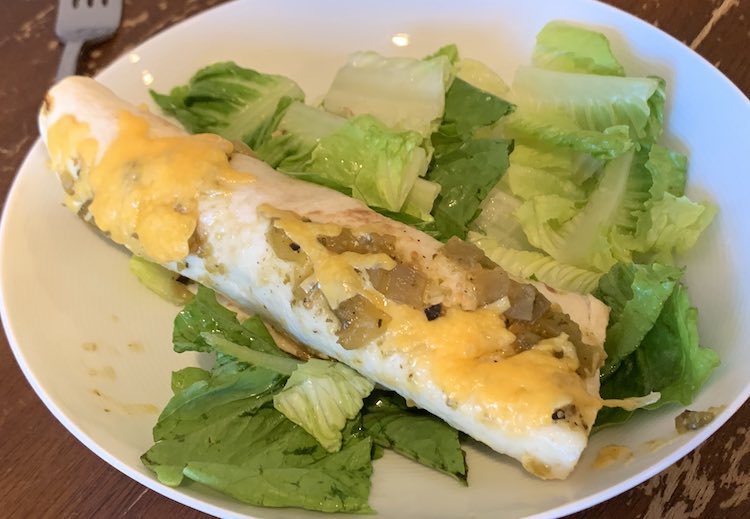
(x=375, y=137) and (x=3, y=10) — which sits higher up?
(x=375, y=137)

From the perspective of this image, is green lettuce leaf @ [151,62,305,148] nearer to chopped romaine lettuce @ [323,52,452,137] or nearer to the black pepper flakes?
chopped romaine lettuce @ [323,52,452,137]

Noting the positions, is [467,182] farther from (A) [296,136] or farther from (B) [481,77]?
(A) [296,136]

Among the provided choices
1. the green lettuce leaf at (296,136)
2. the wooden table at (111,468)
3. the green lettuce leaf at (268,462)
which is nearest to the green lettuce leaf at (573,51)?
the wooden table at (111,468)

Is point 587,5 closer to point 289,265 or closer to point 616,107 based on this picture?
point 616,107

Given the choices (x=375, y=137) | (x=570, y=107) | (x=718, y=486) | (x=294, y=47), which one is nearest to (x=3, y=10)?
(x=294, y=47)

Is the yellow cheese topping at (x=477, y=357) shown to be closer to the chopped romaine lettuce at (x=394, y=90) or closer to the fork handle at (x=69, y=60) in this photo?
the chopped romaine lettuce at (x=394, y=90)

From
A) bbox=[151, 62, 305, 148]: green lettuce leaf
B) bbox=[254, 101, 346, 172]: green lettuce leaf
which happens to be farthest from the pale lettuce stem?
bbox=[151, 62, 305, 148]: green lettuce leaf
